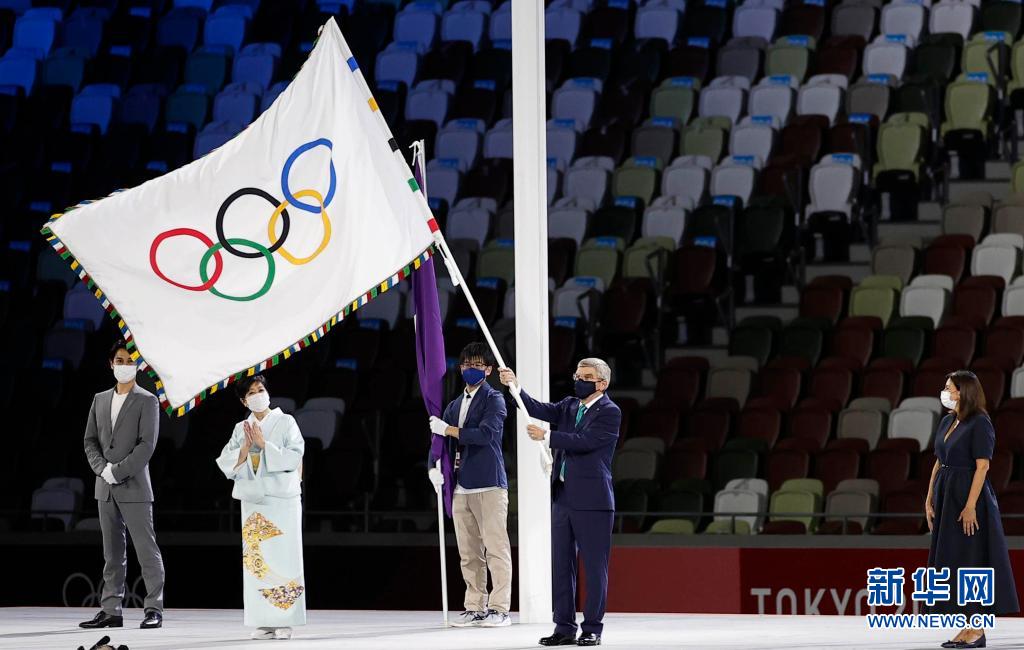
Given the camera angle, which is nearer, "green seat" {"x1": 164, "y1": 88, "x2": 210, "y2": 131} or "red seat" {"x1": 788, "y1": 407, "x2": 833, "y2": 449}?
"red seat" {"x1": 788, "y1": 407, "x2": 833, "y2": 449}

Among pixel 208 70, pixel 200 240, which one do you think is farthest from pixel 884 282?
pixel 208 70

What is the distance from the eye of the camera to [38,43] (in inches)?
751

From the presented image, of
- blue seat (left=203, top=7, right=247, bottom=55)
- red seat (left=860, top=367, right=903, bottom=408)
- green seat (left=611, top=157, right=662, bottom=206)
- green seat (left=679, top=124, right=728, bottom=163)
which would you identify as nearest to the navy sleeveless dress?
red seat (left=860, top=367, right=903, bottom=408)

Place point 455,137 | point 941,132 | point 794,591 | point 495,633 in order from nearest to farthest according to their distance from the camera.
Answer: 1. point 495,633
2. point 794,591
3. point 941,132
4. point 455,137

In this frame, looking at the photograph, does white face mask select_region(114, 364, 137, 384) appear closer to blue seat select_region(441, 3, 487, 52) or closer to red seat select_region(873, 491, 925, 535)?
red seat select_region(873, 491, 925, 535)

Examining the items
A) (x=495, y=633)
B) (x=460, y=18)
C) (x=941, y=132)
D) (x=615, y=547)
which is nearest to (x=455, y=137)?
(x=460, y=18)

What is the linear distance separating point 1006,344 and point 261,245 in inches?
250

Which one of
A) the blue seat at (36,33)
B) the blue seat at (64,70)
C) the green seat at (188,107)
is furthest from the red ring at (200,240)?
the blue seat at (36,33)

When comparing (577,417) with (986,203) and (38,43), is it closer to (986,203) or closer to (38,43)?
(986,203)

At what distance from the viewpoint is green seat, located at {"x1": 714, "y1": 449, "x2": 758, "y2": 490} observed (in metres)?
11.7

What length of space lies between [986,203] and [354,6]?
810 centimetres

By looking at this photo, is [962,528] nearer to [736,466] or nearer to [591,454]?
[591,454]

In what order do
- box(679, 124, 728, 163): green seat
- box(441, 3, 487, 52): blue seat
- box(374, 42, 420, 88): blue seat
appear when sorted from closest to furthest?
box(679, 124, 728, 163): green seat
box(374, 42, 420, 88): blue seat
box(441, 3, 487, 52): blue seat

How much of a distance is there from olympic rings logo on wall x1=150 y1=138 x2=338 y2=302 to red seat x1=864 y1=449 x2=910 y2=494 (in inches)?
196
